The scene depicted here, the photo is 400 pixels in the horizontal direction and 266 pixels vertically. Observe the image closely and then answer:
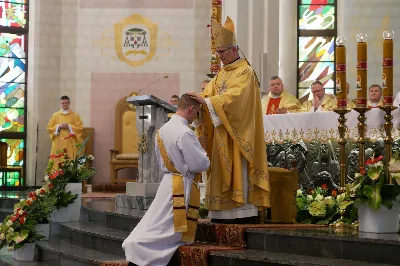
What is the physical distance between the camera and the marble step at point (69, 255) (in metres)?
7.88

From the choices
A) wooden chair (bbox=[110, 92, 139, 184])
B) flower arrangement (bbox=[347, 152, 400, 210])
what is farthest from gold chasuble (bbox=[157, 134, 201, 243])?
wooden chair (bbox=[110, 92, 139, 184])

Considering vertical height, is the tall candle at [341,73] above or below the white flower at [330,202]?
above

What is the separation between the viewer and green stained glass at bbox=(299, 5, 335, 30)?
56.1 feet

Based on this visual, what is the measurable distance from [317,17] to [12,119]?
653 centimetres

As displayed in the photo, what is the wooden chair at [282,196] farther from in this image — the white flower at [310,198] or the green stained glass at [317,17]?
the green stained glass at [317,17]

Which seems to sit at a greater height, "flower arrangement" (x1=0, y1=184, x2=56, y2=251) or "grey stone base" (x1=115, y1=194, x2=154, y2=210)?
"grey stone base" (x1=115, y1=194, x2=154, y2=210)

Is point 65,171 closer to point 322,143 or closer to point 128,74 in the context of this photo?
point 322,143

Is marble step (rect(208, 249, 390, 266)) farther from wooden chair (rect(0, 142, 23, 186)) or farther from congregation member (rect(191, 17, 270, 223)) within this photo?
wooden chair (rect(0, 142, 23, 186))

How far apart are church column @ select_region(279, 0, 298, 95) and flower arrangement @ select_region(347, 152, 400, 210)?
32.2 feet

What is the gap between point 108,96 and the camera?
1759 centimetres

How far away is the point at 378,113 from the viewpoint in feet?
28.6

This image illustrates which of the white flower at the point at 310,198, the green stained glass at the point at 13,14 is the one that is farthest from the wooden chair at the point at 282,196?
the green stained glass at the point at 13,14

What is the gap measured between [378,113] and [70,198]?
13.0ft

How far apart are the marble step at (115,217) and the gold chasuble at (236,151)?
4.65 feet
